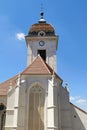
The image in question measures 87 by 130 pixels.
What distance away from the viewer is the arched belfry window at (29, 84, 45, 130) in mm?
18547

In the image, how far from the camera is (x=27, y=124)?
18453 millimetres

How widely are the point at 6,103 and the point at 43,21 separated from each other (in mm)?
16558

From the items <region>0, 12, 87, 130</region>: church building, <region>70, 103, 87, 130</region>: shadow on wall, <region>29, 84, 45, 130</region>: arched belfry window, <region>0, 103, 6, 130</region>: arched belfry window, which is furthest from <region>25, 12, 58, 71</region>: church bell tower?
<region>29, 84, 45, 130</region>: arched belfry window

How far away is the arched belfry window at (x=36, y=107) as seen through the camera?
18.5 metres

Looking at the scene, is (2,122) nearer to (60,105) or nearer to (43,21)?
(60,105)

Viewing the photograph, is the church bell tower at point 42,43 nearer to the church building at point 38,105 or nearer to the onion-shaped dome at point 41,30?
the onion-shaped dome at point 41,30

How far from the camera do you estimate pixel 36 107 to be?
750 inches

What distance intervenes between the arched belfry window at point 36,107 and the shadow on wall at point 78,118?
532 centimetres

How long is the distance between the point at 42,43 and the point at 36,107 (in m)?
13.9

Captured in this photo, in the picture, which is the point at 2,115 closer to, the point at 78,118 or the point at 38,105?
the point at 38,105

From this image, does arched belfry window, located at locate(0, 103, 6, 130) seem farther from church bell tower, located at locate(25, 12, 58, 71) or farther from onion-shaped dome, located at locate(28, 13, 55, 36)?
onion-shaped dome, located at locate(28, 13, 55, 36)

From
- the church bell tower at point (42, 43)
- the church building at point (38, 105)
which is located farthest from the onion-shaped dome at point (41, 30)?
the church building at point (38, 105)

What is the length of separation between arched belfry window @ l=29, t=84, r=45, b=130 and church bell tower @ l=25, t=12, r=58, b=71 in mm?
10547

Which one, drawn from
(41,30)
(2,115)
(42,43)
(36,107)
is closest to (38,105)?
(36,107)
